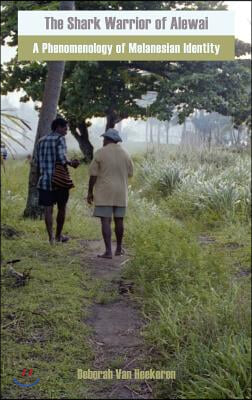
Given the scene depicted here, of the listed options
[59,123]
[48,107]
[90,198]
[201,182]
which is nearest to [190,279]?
[90,198]

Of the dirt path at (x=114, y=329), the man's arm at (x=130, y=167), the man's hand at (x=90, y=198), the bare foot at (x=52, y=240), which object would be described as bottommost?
the dirt path at (x=114, y=329)

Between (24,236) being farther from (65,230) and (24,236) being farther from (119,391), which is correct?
(119,391)

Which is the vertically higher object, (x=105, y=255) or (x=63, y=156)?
(x=63, y=156)

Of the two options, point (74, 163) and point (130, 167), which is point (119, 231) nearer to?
point (130, 167)

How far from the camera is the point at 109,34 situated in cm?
158

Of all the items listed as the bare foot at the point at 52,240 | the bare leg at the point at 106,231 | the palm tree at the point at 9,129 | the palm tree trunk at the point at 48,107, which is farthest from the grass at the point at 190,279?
the palm tree at the point at 9,129

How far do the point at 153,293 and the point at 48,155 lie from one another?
2.53 feet

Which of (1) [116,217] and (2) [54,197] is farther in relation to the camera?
(1) [116,217]

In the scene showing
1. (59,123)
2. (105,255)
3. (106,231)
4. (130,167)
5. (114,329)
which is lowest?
(114,329)

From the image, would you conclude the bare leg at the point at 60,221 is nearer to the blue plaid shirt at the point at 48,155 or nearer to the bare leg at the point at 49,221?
the bare leg at the point at 49,221

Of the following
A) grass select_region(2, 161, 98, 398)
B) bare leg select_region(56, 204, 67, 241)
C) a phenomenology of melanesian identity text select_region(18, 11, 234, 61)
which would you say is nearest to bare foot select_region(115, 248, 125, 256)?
grass select_region(2, 161, 98, 398)

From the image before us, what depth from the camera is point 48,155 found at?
220cm

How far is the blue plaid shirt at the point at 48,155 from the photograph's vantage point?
7.07 feet

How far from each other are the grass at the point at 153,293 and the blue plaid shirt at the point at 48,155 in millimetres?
107
